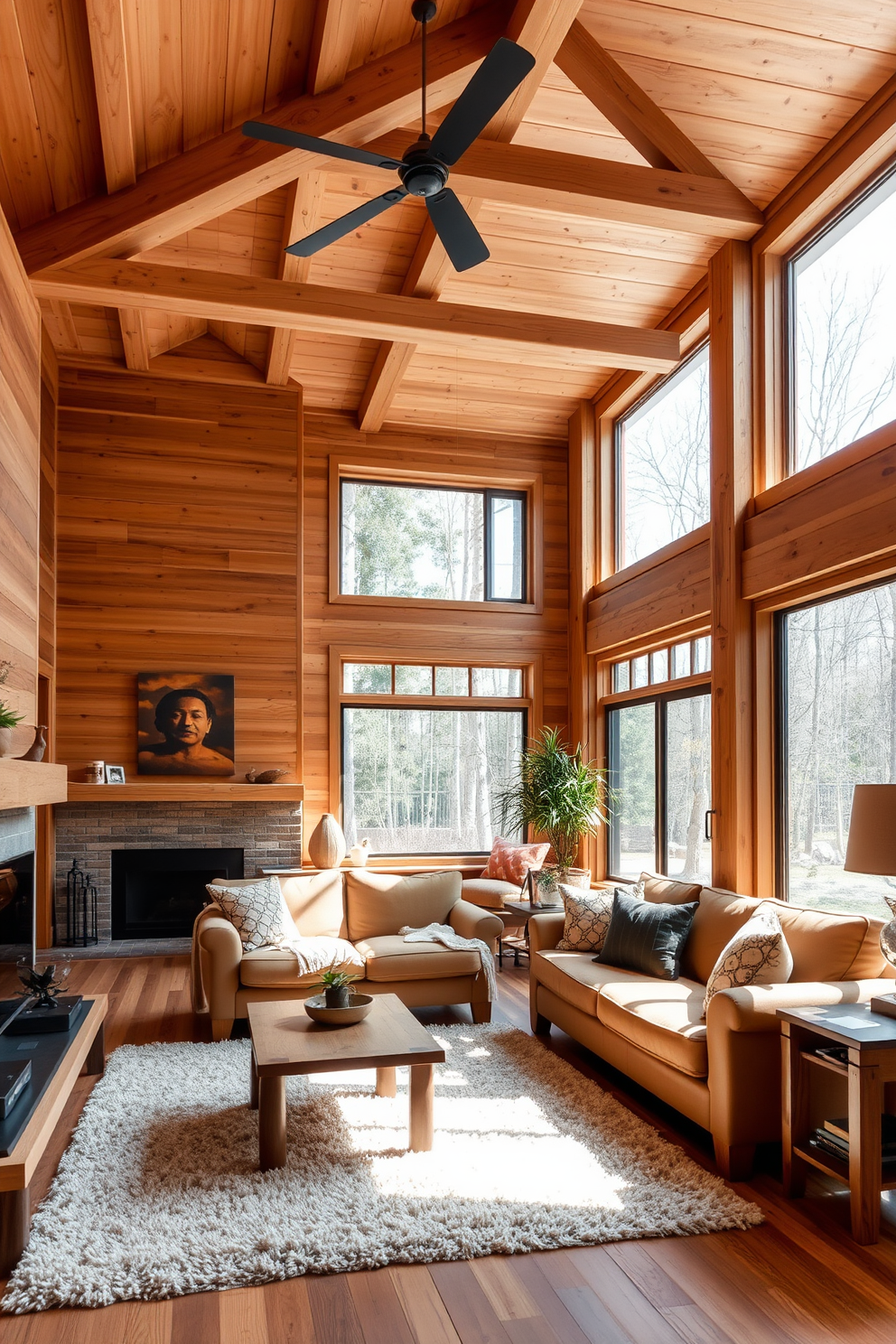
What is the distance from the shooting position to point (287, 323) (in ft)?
18.4

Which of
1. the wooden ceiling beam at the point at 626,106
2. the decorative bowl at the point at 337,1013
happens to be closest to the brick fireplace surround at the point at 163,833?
the decorative bowl at the point at 337,1013

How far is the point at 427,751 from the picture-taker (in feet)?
26.7

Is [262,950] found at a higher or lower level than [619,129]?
lower

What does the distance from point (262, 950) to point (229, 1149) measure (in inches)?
60.6

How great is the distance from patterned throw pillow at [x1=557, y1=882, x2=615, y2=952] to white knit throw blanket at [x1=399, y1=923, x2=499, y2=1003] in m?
0.40

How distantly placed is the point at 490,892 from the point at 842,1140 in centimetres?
424

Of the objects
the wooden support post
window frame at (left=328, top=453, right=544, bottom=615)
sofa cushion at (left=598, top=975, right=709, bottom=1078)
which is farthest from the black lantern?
the wooden support post

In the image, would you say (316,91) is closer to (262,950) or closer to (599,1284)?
(262,950)

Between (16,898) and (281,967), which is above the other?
(16,898)

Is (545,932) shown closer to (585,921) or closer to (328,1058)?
(585,921)

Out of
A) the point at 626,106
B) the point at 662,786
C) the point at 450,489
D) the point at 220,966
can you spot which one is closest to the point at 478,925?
the point at 220,966

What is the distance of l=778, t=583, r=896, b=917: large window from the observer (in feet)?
14.5

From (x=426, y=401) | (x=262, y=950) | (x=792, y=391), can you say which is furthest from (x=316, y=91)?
(x=262, y=950)

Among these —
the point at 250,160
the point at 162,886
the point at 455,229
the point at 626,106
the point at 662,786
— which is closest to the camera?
the point at 455,229
